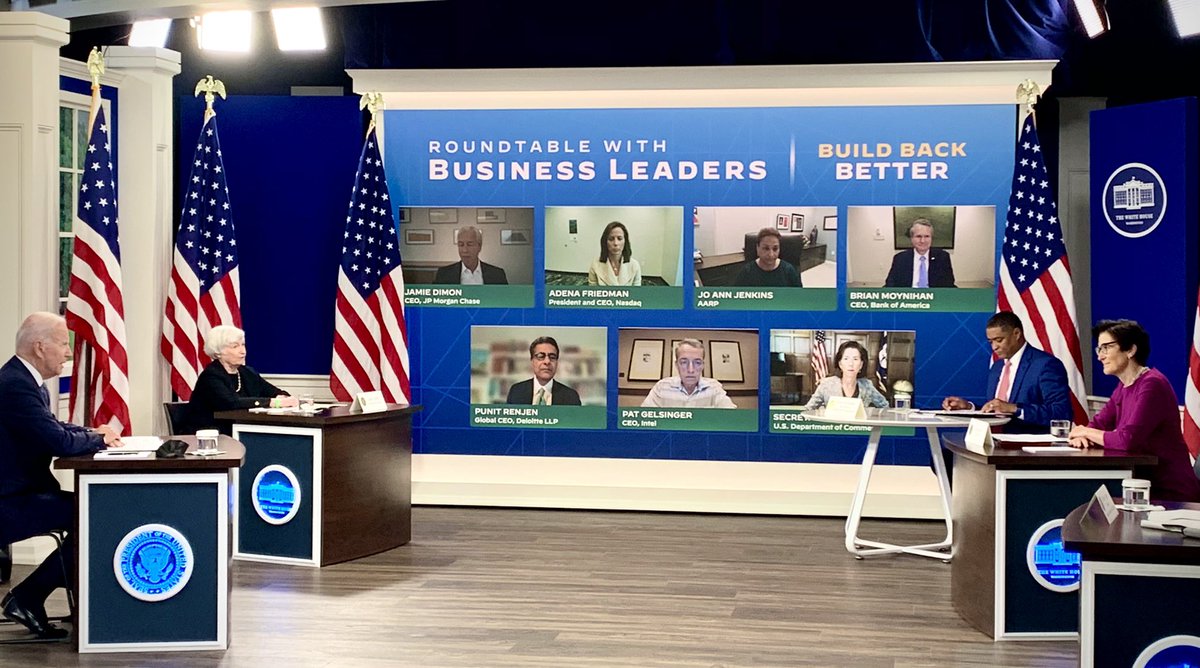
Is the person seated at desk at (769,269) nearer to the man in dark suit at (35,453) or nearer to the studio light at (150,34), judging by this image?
the studio light at (150,34)

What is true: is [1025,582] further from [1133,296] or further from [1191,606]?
[1133,296]

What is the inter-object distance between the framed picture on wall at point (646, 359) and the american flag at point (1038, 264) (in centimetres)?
235

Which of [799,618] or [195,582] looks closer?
[195,582]

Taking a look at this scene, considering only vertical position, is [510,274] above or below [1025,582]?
above

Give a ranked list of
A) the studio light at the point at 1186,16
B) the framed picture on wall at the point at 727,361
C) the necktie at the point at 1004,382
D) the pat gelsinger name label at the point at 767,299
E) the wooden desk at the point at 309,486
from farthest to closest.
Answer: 1. the framed picture on wall at the point at 727,361
2. the pat gelsinger name label at the point at 767,299
3. the studio light at the point at 1186,16
4. the necktie at the point at 1004,382
5. the wooden desk at the point at 309,486

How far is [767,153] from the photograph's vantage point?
9.19 m

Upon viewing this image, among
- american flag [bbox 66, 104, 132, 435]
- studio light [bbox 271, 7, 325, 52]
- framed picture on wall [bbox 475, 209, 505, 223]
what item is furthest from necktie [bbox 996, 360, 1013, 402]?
studio light [bbox 271, 7, 325, 52]

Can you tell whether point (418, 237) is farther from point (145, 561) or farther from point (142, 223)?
point (145, 561)

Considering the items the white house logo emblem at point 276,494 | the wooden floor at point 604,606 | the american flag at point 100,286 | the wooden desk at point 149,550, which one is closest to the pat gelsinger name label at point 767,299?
the wooden floor at point 604,606

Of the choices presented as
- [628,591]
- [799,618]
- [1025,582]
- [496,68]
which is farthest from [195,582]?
[496,68]

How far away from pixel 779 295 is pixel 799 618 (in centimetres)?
348

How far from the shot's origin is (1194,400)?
23.7 ft

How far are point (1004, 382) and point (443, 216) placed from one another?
408 cm

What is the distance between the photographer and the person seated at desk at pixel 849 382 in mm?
9086
